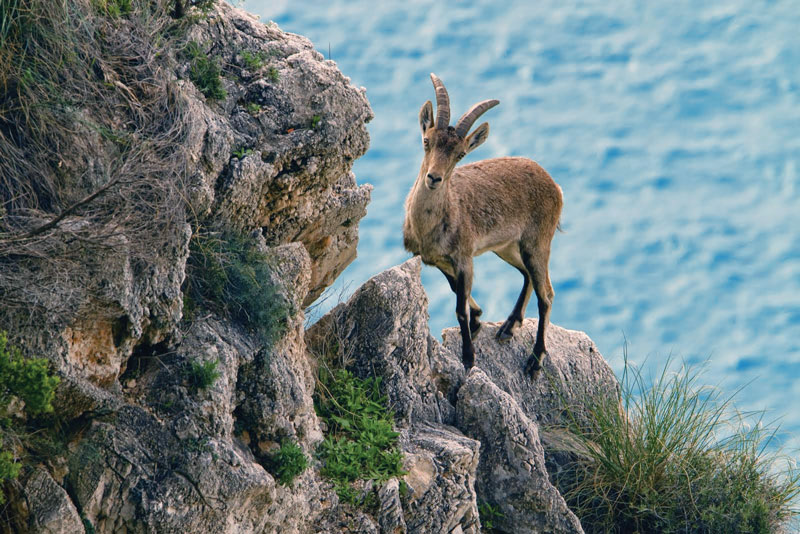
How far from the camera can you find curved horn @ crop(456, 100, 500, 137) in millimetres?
8925

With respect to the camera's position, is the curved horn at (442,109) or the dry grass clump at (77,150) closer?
the dry grass clump at (77,150)

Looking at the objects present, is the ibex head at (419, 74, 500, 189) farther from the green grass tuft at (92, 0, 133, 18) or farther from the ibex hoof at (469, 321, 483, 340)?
the green grass tuft at (92, 0, 133, 18)

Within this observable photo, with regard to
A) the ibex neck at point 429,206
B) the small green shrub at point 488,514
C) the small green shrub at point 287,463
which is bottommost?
the small green shrub at point 287,463

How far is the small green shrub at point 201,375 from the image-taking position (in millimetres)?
5312

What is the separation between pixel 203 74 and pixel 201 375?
2.48 m

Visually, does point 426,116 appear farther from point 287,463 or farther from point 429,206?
point 287,463

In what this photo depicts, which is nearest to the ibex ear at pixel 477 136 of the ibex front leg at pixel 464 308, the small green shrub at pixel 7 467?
the ibex front leg at pixel 464 308

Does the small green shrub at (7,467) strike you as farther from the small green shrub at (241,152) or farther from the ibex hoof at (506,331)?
the ibex hoof at (506,331)

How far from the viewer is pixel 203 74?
6.54 m

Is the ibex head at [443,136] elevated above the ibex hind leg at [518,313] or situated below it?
above

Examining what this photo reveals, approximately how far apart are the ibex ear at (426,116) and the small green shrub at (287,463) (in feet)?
14.1

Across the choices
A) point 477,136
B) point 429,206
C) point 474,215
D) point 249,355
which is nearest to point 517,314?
point 474,215

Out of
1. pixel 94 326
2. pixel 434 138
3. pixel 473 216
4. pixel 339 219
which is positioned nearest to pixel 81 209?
pixel 94 326

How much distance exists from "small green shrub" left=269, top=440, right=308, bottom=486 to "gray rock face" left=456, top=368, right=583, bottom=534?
7.40 ft
